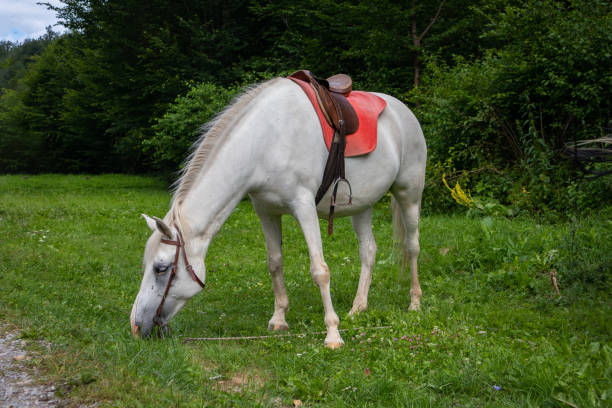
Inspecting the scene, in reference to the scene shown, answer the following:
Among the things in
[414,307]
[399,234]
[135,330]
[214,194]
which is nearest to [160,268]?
[135,330]

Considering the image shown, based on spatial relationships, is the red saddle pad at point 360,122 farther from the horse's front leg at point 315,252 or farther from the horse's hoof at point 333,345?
the horse's hoof at point 333,345

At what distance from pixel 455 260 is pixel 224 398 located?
4163 mm

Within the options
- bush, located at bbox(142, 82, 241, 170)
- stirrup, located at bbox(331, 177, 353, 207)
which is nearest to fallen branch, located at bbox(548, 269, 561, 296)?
stirrup, located at bbox(331, 177, 353, 207)

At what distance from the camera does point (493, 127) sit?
929 centimetres

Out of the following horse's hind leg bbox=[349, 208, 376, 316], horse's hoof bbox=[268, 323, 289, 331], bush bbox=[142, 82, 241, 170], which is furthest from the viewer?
bush bbox=[142, 82, 241, 170]

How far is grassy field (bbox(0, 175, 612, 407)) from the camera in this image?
9.52ft

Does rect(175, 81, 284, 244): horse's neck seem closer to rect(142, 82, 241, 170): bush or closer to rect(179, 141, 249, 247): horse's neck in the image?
rect(179, 141, 249, 247): horse's neck

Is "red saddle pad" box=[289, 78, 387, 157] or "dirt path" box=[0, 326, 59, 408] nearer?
"dirt path" box=[0, 326, 59, 408]

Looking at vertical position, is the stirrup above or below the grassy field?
above

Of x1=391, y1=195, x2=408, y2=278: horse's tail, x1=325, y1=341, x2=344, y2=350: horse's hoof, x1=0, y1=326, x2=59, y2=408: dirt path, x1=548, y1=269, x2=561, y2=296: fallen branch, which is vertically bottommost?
x1=548, y1=269, x2=561, y2=296: fallen branch

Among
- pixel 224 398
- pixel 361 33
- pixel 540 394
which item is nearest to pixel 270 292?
pixel 224 398

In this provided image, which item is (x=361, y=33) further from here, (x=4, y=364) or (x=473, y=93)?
(x=4, y=364)

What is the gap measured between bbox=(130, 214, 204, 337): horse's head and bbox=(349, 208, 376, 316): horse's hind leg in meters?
1.97

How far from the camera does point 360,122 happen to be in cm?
461
